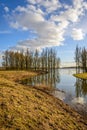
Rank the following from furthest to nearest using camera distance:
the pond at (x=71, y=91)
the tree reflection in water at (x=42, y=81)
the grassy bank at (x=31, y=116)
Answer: the tree reflection in water at (x=42, y=81) → the pond at (x=71, y=91) → the grassy bank at (x=31, y=116)

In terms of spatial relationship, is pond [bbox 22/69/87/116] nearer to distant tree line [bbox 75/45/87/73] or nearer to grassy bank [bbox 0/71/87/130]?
grassy bank [bbox 0/71/87/130]

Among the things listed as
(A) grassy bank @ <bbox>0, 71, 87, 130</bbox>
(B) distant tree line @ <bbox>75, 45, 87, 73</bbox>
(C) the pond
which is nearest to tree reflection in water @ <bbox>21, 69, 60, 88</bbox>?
(C) the pond

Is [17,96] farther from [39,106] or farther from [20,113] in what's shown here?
[20,113]

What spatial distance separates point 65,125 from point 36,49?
11763 cm

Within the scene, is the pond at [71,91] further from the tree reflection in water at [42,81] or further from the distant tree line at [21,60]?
the distant tree line at [21,60]

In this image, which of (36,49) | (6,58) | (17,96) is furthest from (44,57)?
(17,96)

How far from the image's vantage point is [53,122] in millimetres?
11648

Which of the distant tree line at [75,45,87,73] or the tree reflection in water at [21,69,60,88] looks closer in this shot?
the tree reflection in water at [21,69,60,88]

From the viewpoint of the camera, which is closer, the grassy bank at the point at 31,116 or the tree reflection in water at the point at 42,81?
the grassy bank at the point at 31,116

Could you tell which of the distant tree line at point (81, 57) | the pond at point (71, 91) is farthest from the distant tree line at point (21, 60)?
the pond at point (71, 91)

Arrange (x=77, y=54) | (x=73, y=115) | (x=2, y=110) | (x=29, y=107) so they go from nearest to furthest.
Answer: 1. (x=2, y=110)
2. (x=29, y=107)
3. (x=73, y=115)
4. (x=77, y=54)

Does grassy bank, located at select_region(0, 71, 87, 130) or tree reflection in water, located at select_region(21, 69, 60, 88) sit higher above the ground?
grassy bank, located at select_region(0, 71, 87, 130)

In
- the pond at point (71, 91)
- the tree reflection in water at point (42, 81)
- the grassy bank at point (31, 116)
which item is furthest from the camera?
the tree reflection in water at point (42, 81)

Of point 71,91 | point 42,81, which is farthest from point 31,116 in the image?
point 42,81
